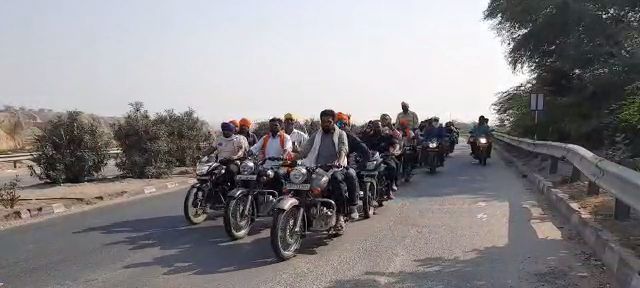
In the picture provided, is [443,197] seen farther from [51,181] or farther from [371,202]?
[51,181]

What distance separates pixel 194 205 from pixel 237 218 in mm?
1652

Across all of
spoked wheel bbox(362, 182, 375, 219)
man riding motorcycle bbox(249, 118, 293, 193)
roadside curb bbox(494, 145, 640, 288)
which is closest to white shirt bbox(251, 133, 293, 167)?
man riding motorcycle bbox(249, 118, 293, 193)

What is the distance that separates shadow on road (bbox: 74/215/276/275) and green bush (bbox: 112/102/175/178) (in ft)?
22.0

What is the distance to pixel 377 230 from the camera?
869 cm

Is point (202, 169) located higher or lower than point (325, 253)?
higher

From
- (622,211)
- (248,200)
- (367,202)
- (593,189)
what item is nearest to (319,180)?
(248,200)

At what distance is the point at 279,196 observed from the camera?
28.0 ft

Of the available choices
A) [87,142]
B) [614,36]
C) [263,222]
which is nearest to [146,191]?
[87,142]

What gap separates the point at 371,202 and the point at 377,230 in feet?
5.32

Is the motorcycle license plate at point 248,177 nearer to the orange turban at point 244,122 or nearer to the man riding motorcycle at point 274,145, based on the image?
the man riding motorcycle at point 274,145

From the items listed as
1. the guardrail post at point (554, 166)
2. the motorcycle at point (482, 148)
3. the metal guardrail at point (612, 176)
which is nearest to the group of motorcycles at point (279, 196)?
the metal guardrail at point (612, 176)

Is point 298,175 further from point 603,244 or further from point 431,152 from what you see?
point 431,152

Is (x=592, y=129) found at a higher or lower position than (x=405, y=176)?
higher

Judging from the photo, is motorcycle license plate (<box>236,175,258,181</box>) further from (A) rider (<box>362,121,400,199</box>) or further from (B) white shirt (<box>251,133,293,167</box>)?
A: (A) rider (<box>362,121,400,199</box>)
